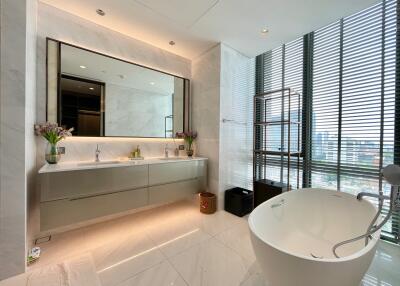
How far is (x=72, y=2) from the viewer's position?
6.54ft

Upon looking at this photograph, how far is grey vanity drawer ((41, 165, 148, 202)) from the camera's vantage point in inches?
65.6

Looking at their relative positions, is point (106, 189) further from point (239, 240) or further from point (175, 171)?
point (239, 240)

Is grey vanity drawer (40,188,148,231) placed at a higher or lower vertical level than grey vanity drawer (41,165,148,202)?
lower

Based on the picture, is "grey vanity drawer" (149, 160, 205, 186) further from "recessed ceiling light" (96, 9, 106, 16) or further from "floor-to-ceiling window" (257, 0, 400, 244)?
"recessed ceiling light" (96, 9, 106, 16)

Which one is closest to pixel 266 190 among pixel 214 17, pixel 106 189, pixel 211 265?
pixel 211 265

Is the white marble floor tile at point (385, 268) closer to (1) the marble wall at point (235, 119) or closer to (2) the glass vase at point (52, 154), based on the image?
(1) the marble wall at point (235, 119)

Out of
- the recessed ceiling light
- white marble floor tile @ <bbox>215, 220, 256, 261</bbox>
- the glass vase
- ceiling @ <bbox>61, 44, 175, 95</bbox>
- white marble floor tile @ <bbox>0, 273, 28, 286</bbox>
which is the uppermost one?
the recessed ceiling light

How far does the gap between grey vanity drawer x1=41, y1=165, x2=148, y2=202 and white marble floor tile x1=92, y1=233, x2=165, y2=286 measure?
594 mm

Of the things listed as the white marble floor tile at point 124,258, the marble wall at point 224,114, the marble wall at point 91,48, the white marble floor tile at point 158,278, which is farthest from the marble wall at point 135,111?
the white marble floor tile at point 158,278

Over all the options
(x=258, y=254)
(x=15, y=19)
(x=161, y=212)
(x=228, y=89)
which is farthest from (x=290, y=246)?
(x=15, y=19)

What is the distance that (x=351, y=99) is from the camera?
2188 mm

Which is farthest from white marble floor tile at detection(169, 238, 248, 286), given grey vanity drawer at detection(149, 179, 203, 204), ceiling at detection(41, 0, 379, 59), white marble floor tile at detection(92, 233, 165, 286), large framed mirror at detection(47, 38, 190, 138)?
ceiling at detection(41, 0, 379, 59)

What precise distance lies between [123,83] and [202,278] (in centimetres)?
255

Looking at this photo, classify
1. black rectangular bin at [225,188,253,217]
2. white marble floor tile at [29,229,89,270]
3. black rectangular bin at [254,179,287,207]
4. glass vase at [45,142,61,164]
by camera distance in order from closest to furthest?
white marble floor tile at [29,229,89,270], glass vase at [45,142,61,164], black rectangular bin at [254,179,287,207], black rectangular bin at [225,188,253,217]
